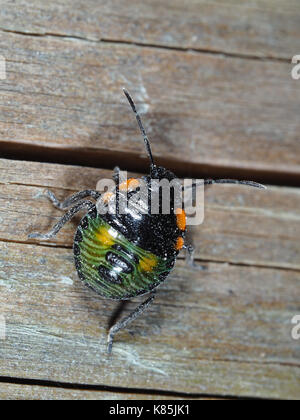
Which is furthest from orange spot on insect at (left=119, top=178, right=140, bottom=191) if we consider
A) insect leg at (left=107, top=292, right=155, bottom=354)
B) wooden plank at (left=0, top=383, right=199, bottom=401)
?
wooden plank at (left=0, top=383, right=199, bottom=401)

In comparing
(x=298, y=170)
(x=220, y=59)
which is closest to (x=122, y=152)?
(x=220, y=59)

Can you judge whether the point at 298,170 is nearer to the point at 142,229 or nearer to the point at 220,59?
the point at 220,59

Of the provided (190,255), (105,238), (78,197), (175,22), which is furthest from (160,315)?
(175,22)

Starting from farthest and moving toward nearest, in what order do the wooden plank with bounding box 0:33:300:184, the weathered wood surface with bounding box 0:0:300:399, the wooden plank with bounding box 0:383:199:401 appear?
the wooden plank with bounding box 0:33:300:184 → the weathered wood surface with bounding box 0:0:300:399 → the wooden plank with bounding box 0:383:199:401

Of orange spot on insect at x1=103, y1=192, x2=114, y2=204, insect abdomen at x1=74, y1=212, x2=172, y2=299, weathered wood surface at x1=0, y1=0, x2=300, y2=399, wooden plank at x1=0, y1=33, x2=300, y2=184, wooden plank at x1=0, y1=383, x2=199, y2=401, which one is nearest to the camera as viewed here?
insect abdomen at x1=74, y1=212, x2=172, y2=299

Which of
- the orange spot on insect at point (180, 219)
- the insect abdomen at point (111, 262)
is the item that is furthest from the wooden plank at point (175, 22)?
the insect abdomen at point (111, 262)

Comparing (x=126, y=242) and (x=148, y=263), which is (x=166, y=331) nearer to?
(x=148, y=263)

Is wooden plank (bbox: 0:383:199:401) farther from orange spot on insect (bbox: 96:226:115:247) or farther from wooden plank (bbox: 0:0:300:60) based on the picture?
wooden plank (bbox: 0:0:300:60)
